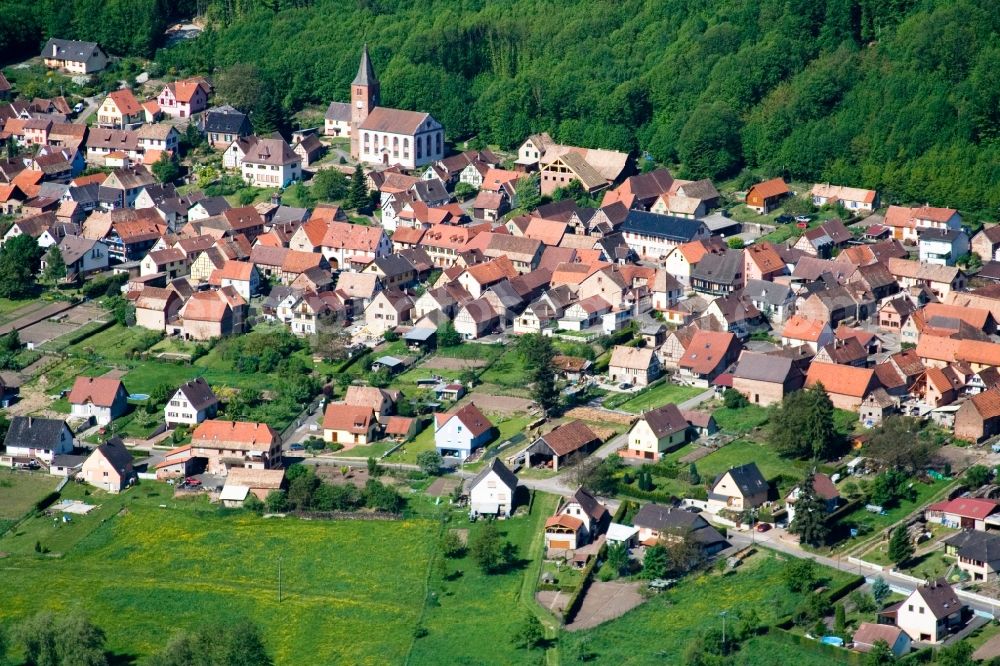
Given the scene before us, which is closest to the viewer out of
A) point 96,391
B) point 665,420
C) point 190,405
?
point 665,420

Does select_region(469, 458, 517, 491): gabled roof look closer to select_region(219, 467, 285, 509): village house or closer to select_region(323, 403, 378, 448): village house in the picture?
select_region(323, 403, 378, 448): village house

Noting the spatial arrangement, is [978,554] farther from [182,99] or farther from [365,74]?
[182,99]

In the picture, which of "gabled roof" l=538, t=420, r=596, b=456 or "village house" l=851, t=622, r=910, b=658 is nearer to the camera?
Result: "village house" l=851, t=622, r=910, b=658

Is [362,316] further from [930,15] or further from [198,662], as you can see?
[930,15]

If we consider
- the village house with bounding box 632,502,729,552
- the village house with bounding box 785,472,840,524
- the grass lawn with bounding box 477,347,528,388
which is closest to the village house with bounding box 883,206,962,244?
the grass lawn with bounding box 477,347,528,388

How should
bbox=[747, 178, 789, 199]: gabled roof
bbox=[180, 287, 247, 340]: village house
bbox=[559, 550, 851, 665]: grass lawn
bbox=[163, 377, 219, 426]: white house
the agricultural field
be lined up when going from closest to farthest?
bbox=[559, 550, 851, 665]: grass lawn < the agricultural field < bbox=[163, 377, 219, 426]: white house < bbox=[180, 287, 247, 340]: village house < bbox=[747, 178, 789, 199]: gabled roof

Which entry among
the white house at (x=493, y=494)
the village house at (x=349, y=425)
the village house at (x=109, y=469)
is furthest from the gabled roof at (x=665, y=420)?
the village house at (x=109, y=469)

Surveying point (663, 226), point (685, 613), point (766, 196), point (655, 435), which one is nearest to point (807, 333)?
→ point (655, 435)
